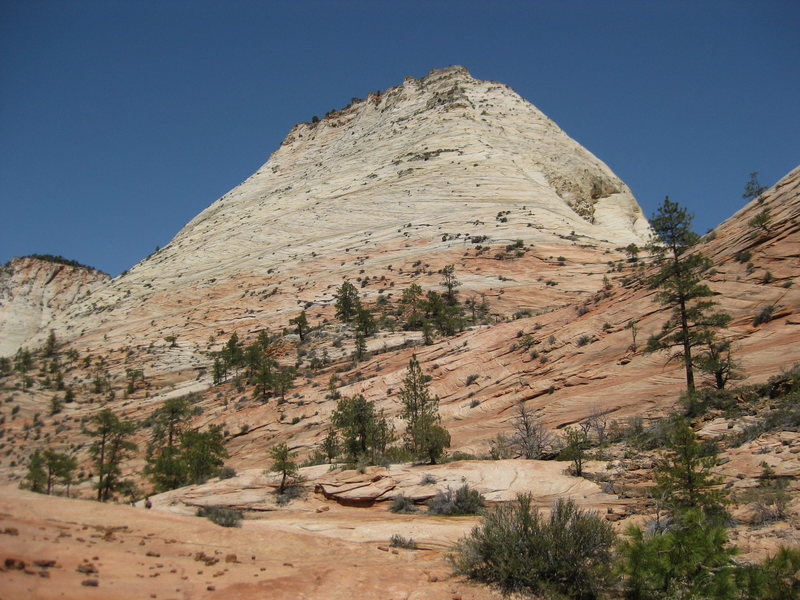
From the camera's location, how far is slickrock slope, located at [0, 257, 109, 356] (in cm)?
8706

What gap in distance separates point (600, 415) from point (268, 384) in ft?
70.7

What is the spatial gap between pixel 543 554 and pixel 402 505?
242 inches

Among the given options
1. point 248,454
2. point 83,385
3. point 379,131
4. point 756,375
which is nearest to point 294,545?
point 756,375

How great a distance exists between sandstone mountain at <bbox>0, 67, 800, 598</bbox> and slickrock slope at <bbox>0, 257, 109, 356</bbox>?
0.50 meters

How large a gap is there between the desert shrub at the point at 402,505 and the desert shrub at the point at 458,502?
20.3 inches

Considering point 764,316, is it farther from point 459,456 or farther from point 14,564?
point 14,564

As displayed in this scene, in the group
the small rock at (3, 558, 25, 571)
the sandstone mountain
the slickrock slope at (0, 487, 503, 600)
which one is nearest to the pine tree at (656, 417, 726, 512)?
the sandstone mountain

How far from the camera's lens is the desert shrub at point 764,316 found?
61.3 feet

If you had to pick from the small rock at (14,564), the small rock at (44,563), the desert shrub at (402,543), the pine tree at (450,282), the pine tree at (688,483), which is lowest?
the desert shrub at (402,543)

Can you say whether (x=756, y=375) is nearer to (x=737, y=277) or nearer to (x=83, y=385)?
(x=737, y=277)

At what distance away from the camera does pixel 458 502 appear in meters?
13.3

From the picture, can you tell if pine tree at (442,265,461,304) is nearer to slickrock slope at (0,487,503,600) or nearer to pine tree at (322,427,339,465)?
pine tree at (322,427,339,465)

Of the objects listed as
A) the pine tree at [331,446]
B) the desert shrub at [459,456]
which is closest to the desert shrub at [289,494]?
the desert shrub at [459,456]

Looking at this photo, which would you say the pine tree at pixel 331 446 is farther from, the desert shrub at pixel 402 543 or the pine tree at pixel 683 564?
the pine tree at pixel 683 564
